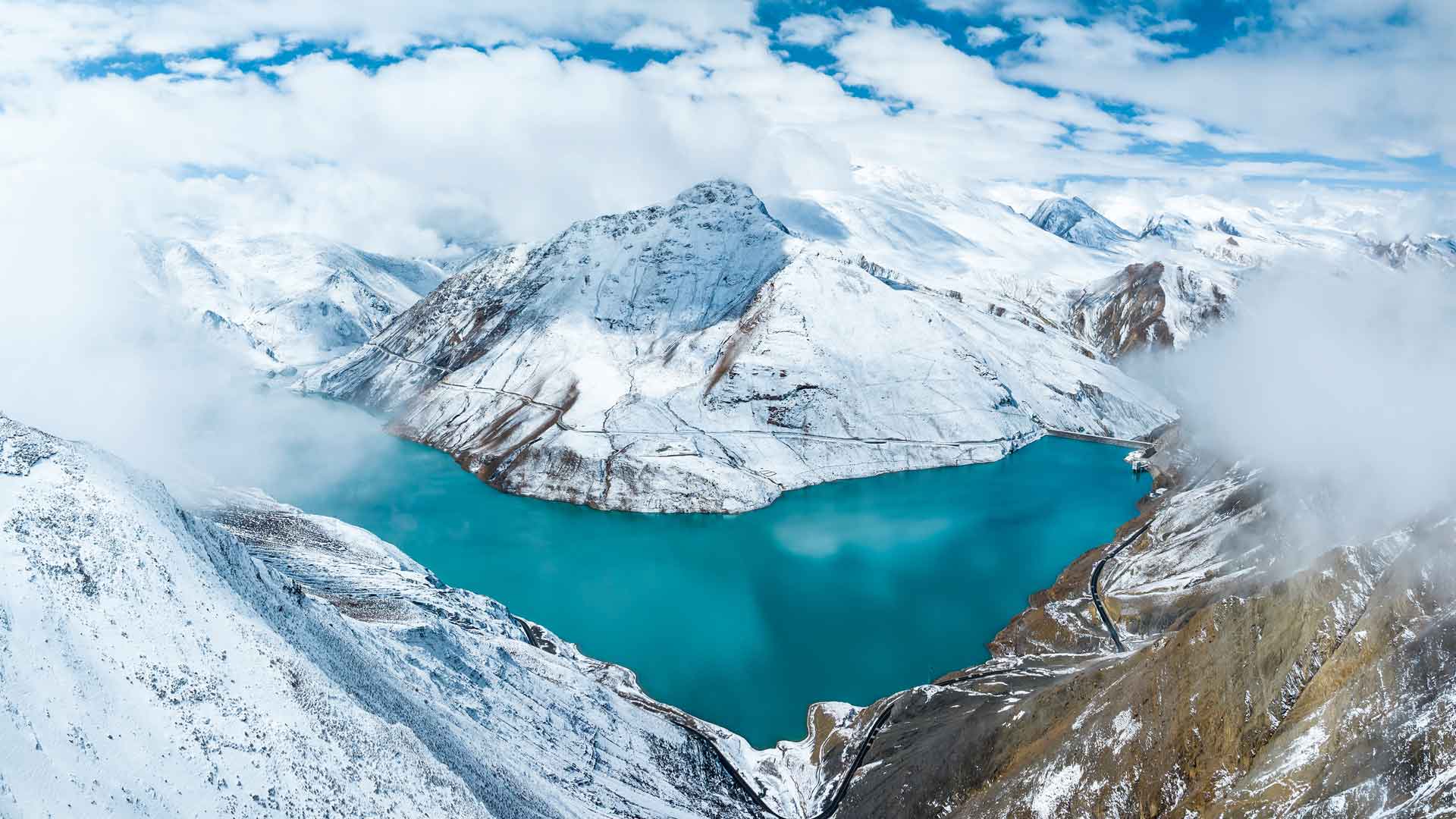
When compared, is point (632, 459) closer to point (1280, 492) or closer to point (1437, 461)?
point (1280, 492)

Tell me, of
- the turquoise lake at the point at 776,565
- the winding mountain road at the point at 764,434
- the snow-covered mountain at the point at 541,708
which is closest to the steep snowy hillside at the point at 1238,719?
the snow-covered mountain at the point at 541,708

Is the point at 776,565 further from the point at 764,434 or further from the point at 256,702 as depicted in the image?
the point at 256,702

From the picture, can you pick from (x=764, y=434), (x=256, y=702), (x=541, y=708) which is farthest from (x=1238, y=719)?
(x=764, y=434)

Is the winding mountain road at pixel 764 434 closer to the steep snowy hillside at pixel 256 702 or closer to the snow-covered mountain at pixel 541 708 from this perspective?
the snow-covered mountain at pixel 541 708

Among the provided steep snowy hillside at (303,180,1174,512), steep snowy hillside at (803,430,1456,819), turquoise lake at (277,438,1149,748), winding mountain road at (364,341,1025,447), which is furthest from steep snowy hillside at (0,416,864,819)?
winding mountain road at (364,341,1025,447)

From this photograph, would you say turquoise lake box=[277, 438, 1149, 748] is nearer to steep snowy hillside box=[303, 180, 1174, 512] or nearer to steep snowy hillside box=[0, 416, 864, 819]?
steep snowy hillside box=[303, 180, 1174, 512]

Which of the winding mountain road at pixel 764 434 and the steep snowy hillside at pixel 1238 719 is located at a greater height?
the steep snowy hillside at pixel 1238 719
